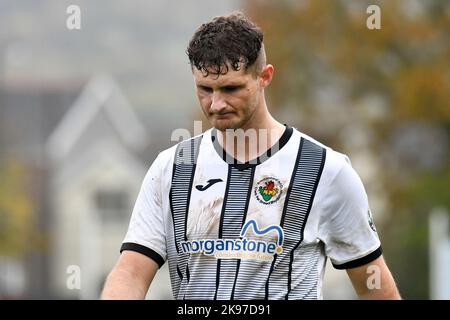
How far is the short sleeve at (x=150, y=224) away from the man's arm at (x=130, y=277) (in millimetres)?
37

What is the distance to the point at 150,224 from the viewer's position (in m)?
5.91

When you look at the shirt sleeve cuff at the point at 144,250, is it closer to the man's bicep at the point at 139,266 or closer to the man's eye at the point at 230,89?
the man's bicep at the point at 139,266

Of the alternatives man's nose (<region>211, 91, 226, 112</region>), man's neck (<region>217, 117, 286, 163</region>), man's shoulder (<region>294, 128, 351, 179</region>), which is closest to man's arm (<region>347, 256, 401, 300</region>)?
man's shoulder (<region>294, 128, 351, 179</region>)

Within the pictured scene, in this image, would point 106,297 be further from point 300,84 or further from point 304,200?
point 300,84

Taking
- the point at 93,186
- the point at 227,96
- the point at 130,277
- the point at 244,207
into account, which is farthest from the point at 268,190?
the point at 93,186

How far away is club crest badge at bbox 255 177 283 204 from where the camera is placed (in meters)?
5.89

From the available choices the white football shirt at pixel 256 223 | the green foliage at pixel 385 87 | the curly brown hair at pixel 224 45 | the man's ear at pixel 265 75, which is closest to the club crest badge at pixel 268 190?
the white football shirt at pixel 256 223

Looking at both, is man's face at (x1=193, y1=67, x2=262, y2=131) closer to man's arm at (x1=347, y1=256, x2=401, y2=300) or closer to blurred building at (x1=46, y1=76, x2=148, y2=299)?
man's arm at (x1=347, y1=256, x2=401, y2=300)

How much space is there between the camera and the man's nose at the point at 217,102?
5.62 m

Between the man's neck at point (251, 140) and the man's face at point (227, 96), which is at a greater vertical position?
the man's face at point (227, 96)

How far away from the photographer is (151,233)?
587 cm

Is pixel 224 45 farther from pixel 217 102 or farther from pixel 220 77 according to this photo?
pixel 217 102

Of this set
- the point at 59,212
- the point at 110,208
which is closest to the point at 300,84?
the point at 110,208

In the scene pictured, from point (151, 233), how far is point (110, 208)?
51454 mm
